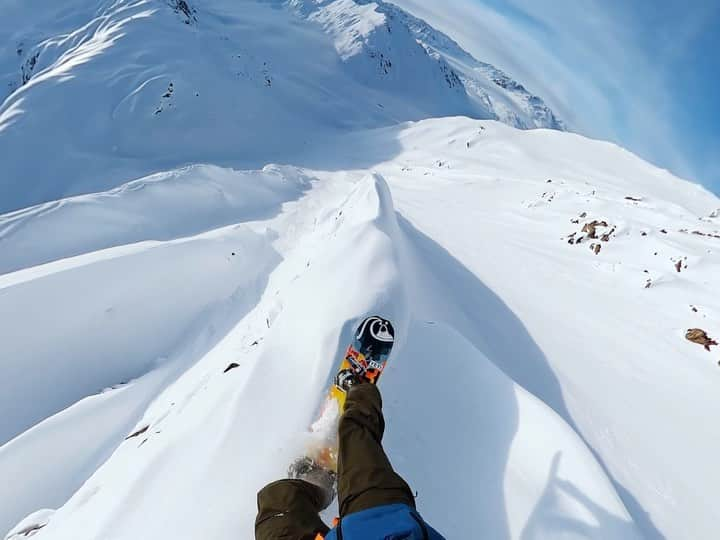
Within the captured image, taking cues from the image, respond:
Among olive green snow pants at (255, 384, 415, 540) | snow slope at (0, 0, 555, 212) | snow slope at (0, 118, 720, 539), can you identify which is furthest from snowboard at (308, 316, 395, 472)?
snow slope at (0, 0, 555, 212)

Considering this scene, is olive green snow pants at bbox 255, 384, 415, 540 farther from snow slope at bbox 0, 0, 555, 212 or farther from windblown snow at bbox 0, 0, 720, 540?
snow slope at bbox 0, 0, 555, 212

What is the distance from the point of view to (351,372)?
3193 millimetres

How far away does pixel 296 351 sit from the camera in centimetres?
359

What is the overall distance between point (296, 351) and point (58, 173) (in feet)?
65.4

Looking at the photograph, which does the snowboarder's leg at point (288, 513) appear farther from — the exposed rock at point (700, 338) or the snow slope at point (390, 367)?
the exposed rock at point (700, 338)

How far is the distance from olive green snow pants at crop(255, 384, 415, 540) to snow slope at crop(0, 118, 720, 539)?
44cm

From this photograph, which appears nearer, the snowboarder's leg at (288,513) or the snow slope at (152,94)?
the snowboarder's leg at (288,513)

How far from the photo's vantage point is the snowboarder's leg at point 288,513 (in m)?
1.94

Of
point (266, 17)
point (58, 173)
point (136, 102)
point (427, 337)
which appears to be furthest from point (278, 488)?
point (266, 17)

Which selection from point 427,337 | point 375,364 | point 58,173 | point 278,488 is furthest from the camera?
point 58,173

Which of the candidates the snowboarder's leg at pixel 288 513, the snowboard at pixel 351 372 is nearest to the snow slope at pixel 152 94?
the snowboard at pixel 351 372

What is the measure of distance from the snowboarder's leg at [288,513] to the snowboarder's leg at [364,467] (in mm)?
233

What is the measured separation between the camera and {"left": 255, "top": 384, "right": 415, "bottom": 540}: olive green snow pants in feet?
6.18

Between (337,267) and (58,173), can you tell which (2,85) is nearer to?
(58,173)
